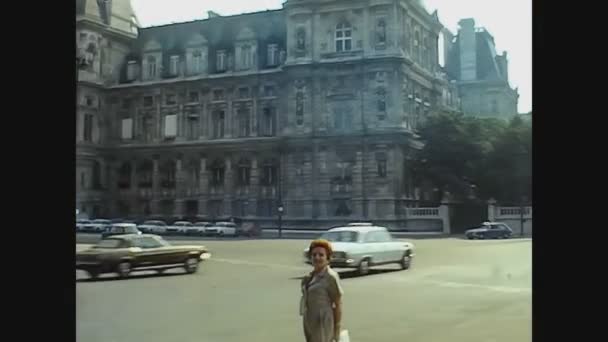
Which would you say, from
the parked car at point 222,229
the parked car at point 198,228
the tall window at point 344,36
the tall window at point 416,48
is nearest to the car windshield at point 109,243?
the parked car at point 198,228

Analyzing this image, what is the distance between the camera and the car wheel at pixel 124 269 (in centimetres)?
439

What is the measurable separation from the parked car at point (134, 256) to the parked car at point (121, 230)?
49 mm

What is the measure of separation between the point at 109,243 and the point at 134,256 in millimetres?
194

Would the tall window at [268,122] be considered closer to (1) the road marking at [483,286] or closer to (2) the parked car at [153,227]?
(2) the parked car at [153,227]

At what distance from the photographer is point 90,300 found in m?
4.21

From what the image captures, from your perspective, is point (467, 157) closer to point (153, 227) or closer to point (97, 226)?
point (153, 227)

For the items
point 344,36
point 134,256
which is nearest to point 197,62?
point 344,36

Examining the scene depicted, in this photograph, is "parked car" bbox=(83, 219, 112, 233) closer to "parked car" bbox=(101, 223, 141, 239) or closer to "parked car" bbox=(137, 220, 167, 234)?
"parked car" bbox=(101, 223, 141, 239)

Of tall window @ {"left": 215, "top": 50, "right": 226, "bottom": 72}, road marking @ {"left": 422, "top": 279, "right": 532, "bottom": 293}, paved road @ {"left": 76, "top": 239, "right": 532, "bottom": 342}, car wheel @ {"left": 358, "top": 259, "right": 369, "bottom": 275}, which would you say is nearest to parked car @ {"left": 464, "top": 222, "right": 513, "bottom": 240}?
paved road @ {"left": 76, "top": 239, "right": 532, "bottom": 342}

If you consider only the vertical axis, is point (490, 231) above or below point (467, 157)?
below

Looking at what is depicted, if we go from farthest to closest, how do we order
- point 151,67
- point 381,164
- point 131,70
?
point 151,67 < point 131,70 < point 381,164

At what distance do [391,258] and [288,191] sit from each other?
962 mm

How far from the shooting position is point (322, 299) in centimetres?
321
